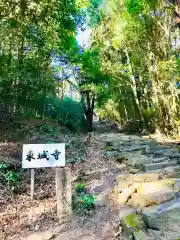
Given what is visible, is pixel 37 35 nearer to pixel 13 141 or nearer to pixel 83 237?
pixel 13 141

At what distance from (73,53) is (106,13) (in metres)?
4.15

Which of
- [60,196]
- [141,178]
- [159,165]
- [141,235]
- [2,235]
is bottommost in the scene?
[2,235]

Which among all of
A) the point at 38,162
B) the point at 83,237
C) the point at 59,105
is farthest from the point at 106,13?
the point at 83,237

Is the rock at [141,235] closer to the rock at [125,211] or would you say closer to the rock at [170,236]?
the rock at [170,236]

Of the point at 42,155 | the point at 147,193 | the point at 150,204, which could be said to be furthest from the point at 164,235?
the point at 42,155

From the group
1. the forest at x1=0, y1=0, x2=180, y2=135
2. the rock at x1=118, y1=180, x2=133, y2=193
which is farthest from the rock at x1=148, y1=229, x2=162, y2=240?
the forest at x1=0, y1=0, x2=180, y2=135

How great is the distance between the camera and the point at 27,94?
10.5m

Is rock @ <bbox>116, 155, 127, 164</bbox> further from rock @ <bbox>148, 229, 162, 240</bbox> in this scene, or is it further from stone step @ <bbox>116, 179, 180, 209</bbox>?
rock @ <bbox>148, 229, 162, 240</bbox>

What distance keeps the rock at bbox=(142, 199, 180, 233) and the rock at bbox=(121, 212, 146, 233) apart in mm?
103

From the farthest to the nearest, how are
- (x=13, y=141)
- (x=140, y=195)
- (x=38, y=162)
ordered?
(x=13, y=141), (x=38, y=162), (x=140, y=195)

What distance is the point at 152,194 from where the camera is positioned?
4.23m

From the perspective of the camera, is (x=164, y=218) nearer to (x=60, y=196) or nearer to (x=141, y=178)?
(x=60, y=196)

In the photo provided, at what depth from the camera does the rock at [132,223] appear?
142 inches

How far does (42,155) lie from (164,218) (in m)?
2.29
